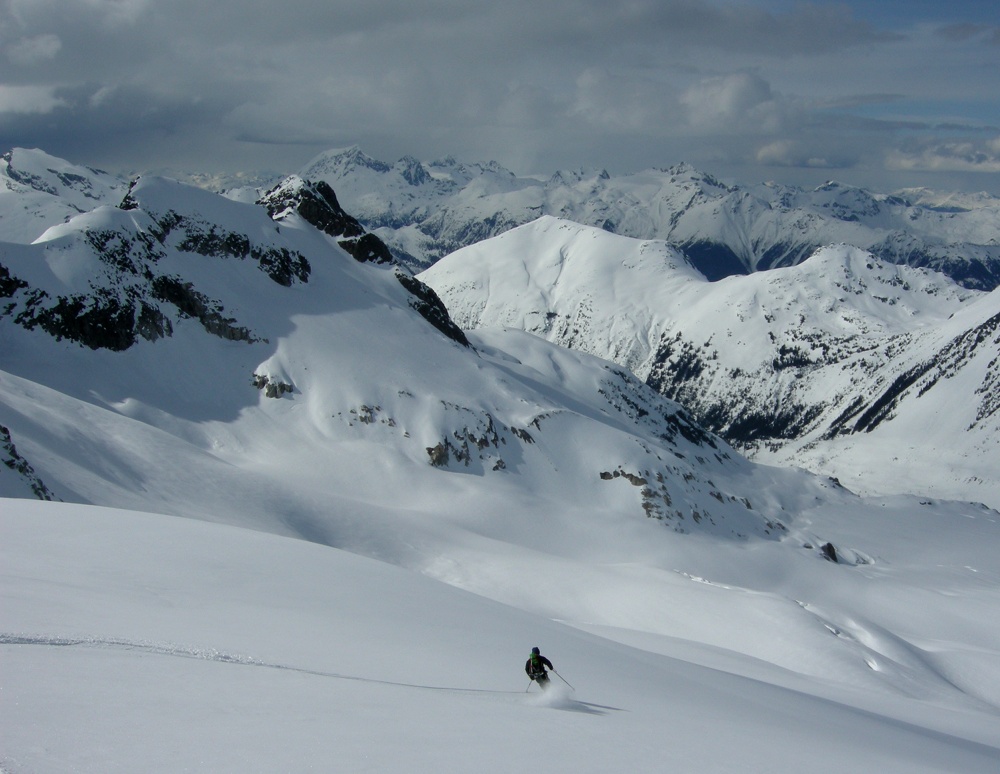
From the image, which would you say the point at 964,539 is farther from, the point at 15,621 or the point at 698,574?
the point at 15,621

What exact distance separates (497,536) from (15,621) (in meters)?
67.5

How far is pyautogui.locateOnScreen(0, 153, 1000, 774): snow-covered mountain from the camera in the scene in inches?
490

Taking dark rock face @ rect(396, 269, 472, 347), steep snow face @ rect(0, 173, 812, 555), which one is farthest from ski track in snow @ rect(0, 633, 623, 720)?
dark rock face @ rect(396, 269, 472, 347)

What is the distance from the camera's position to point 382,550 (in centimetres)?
6550

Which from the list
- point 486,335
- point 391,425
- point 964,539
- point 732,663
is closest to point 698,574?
point 391,425

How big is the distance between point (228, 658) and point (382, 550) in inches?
2059

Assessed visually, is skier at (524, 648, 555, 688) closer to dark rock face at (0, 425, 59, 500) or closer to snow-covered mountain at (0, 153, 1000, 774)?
snow-covered mountain at (0, 153, 1000, 774)

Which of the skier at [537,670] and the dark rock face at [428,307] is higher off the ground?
the dark rock face at [428,307]

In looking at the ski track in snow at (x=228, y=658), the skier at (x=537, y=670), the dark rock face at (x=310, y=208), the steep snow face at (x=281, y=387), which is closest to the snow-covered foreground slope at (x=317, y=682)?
the ski track in snow at (x=228, y=658)

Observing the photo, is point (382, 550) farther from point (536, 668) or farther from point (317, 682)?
point (317, 682)

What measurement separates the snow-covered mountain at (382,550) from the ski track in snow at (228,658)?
0.08m

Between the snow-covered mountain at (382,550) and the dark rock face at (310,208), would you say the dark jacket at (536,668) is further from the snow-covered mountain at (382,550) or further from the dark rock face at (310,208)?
the dark rock face at (310,208)

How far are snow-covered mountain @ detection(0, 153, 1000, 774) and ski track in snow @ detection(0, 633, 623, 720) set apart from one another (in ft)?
0.28

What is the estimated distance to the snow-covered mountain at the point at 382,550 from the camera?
40.8 feet
